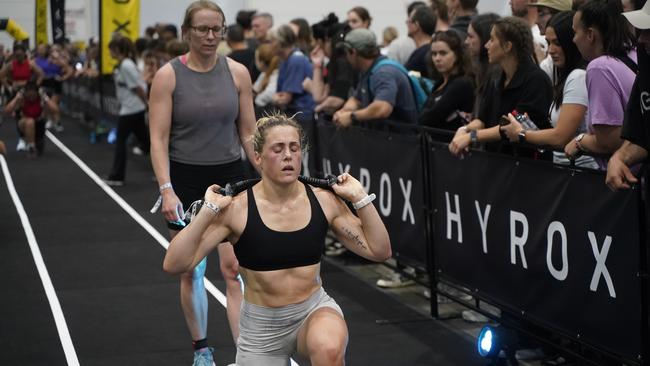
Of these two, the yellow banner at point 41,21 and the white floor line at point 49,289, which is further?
the yellow banner at point 41,21

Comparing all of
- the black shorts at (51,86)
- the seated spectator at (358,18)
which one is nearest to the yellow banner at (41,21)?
the black shorts at (51,86)

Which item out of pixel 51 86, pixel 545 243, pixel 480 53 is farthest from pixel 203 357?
pixel 51 86

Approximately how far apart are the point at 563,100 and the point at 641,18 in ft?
4.78

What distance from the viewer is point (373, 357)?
251 inches

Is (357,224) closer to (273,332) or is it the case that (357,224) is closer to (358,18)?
(273,332)

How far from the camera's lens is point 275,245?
452cm

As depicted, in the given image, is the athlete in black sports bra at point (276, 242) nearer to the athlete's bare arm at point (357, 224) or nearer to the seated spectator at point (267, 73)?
the athlete's bare arm at point (357, 224)

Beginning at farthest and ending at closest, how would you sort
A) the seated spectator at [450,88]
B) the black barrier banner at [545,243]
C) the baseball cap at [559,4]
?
the seated spectator at [450,88]
the baseball cap at [559,4]
the black barrier banner at [545,243]

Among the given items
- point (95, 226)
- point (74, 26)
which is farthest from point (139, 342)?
point (74, 26)

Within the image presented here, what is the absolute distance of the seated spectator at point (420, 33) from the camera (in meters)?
9.73

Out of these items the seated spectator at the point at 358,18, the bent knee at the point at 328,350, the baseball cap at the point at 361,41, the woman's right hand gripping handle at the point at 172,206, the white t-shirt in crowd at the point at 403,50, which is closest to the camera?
the bent knee at the point at 328,350

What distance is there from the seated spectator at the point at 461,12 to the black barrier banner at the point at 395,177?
140 centimetres

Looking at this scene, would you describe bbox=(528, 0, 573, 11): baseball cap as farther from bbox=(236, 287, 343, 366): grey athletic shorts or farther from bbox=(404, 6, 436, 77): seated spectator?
bbox=(236, 287, 343, 366): grey athletic shorts

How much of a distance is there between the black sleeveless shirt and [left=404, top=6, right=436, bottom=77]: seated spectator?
5.38 metres
